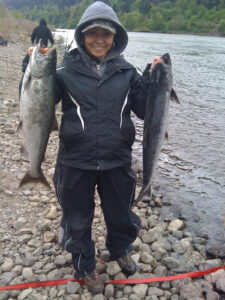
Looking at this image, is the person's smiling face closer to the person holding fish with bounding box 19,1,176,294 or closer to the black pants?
the person holding fish with bounding box 19,1,176,294

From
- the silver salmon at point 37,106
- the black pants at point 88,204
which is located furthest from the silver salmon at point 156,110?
the silver salmon at point 37,106

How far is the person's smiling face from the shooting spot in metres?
3.24

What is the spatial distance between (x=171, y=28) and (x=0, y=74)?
71141 millimetres

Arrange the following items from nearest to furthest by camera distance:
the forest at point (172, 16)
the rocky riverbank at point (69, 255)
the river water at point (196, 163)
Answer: the rocky riverbank at point (69, 255) → the river water at point (196, 163) → the forest at point (172, 16)

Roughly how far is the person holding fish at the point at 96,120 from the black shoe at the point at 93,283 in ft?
1.13

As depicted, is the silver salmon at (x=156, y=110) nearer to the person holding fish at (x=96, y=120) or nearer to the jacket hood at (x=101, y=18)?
the person holding fish at (x=96, y=120)

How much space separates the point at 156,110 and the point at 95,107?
0.56 metres

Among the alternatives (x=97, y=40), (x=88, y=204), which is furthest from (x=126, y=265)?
(x=97, y=40)

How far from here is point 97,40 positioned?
3.25 meters

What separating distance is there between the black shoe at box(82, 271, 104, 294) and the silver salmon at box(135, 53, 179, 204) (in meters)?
1.10

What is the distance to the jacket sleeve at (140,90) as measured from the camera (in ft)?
10.7

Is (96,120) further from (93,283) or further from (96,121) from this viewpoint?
(93,283)

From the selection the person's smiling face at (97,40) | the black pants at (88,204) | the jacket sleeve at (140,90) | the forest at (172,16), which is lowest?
the forest at (172,16)

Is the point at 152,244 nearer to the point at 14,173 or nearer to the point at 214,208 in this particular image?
the point at 214,208
